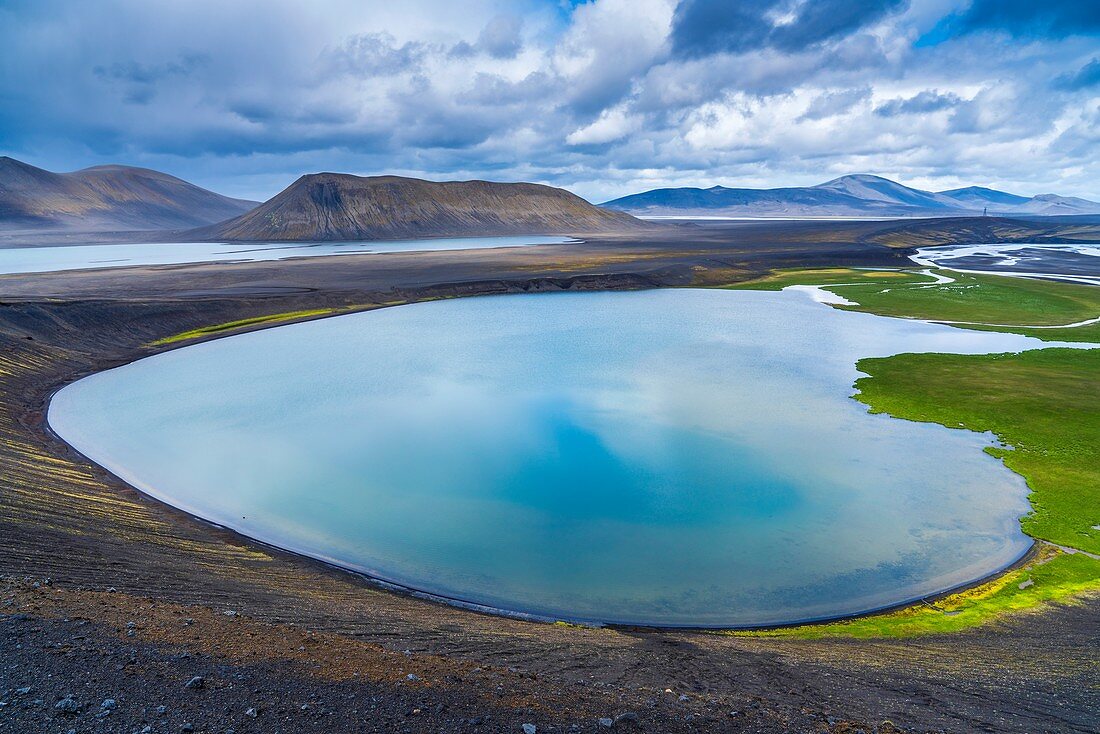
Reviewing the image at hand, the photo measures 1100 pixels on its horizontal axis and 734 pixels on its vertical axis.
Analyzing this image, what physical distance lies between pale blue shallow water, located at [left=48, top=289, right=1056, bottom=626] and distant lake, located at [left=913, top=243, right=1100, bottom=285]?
55971 mm

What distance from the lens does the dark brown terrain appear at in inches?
347

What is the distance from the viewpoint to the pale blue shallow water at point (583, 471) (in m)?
16.9

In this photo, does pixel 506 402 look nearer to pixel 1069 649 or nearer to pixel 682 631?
pixel 682 631


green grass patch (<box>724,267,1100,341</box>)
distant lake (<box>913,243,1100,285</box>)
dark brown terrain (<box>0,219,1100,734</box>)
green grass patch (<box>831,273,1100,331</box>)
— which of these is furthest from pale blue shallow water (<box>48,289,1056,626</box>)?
distant lake (<box>913,243,1100,285</box>)

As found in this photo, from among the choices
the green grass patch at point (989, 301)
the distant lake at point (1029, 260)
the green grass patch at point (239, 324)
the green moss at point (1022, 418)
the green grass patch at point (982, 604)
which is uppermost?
the distant lake at point (1029, 260)

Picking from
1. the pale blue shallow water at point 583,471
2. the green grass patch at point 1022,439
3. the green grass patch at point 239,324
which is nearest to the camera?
the green grass patch at point 1022,439

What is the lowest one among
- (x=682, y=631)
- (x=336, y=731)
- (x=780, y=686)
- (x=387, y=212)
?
(x=682, y=631)

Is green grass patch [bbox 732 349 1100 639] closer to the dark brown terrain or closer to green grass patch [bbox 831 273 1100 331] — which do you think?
the dark brown terrain

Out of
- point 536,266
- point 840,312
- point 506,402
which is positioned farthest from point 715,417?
point 536,266

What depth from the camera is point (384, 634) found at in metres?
11.9

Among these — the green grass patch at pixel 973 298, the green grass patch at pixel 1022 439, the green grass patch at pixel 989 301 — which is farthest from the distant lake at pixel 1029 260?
the green grass patch at pixel 1022 439

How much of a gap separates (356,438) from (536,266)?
6971 centimetres

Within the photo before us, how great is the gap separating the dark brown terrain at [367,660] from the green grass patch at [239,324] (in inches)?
1236

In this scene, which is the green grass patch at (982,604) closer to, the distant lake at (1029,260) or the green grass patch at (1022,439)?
the green grass patch at (1022,439)
